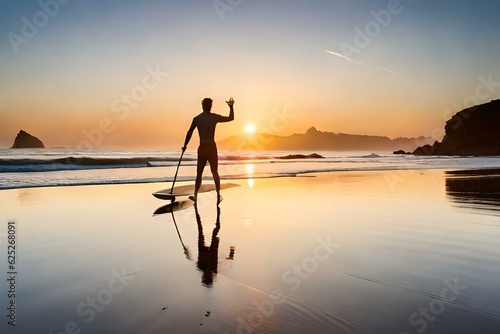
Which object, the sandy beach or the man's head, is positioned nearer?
the sandy beach

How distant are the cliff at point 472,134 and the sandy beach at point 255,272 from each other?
352ft

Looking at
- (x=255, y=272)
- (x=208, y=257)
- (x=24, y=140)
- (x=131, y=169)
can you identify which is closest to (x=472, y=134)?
(x=131, y=169)

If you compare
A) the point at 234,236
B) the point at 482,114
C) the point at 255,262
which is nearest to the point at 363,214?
the point at 234,236

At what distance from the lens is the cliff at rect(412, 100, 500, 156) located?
98812 mm

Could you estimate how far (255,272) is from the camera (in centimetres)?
384

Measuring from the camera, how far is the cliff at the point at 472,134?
98.8 meters

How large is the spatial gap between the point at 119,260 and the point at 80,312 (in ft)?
4.84

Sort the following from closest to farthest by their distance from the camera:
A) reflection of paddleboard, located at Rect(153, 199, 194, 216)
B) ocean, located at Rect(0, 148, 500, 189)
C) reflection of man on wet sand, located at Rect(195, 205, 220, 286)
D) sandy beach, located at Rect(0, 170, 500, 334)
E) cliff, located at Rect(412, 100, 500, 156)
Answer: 1. sandy beach, located at Rect(0, 170, 500, 334)
2. reflection of man on wet sand, located at Rect(195, 205, 220, 286)
3. reflection of paddleboard, located at Rect(153, 199, 194, 216)
4. ocean, located at Rect(0, 148, 500, 189)
5. cliff, located at Rect(412, 100, 500, 156)

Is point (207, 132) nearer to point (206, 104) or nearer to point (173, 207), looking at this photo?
point (206, 104)

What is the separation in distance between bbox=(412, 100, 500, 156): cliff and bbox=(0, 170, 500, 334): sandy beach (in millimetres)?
107237

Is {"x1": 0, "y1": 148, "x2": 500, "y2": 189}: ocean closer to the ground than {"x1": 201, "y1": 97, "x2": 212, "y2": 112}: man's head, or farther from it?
closer to the ground

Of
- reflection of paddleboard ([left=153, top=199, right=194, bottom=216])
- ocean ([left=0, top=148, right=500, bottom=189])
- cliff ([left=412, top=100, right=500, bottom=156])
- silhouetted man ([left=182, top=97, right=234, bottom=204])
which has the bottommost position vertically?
reflection of paddleboard ([left=153, top=199, right=194, bottom=216])

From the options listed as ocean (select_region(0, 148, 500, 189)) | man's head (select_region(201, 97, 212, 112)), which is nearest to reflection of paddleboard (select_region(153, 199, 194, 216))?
man's head (select_region(201, 97, 212, 112))

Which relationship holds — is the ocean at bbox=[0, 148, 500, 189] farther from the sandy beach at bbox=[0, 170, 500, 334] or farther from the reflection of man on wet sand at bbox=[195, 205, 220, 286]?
the reflection of man on wet sand at bbox=[195, 205, 220, 286]
